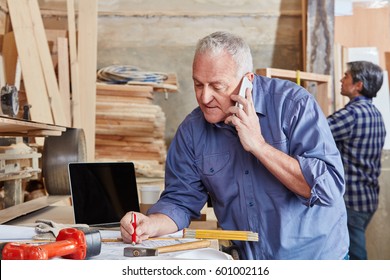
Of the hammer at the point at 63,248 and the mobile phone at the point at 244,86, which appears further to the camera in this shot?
the mobile phone at the point at 244,86

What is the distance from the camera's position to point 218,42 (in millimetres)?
1882

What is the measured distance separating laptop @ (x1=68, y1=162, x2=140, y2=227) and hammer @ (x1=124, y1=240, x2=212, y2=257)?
0.68 metres

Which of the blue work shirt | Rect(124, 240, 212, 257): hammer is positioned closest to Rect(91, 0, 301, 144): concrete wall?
the blue work shirt

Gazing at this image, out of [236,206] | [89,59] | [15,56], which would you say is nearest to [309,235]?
[236,206]

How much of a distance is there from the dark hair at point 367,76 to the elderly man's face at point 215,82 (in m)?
2.52

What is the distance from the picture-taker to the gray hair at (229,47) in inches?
74.0

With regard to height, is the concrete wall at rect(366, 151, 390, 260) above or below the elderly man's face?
below

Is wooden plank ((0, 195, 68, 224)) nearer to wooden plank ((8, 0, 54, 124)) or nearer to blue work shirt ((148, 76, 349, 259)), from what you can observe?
blue work shirt ((148, 76, 349, 259))

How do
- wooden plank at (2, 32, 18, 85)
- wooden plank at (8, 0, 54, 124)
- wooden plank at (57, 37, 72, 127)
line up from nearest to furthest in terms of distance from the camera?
1. wooden plank at (8, 0, 54, 124)
2. wooden plank at (57, 37, 72, 127)
3. wooden plank at (2, 32, 18, 85)

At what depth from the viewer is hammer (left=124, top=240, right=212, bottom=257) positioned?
1.45 metres

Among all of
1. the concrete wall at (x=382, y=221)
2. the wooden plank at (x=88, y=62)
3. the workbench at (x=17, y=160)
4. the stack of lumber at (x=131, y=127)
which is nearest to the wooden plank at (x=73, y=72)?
the wooden plank at (x=88, y=62)

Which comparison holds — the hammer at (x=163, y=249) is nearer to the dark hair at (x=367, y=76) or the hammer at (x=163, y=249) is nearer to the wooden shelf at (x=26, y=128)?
the wooden shelf at (x=26, y=128)

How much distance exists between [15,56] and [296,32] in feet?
7.41

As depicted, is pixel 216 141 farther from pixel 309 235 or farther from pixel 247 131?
pixel 309 235
